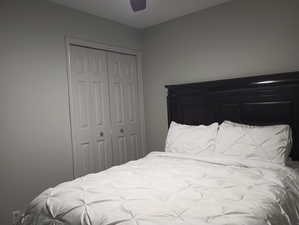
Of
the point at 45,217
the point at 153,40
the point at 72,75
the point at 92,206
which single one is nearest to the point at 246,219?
the point at 92,206

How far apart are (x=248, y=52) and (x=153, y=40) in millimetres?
1382

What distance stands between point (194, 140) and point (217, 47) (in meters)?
1.18

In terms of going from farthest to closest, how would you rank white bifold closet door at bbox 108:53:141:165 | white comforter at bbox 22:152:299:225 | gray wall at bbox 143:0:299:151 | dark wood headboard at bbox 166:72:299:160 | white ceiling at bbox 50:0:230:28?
1. white bifold closet door at bbox 108:53:141:165
2. white ceiling at bbox 50:0:230:28
3. gray wall at bbox 143:0:299:151
4. dark wood headboard at bbox 166:72:299:160
5. white comforter at bbox 22:152:299:225

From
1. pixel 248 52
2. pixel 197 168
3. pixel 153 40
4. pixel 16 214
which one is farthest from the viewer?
pixel 153 40

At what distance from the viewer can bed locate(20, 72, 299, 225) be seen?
1.22 metres

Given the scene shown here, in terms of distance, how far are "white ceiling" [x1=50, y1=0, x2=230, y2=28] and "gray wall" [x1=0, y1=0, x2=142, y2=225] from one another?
19 centimetres

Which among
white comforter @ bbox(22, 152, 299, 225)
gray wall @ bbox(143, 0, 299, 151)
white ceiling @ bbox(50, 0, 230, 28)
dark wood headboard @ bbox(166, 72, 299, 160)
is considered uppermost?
white ceiling @ bbox(50, 0, 230, 28)

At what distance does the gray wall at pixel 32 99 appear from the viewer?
84.6 inches

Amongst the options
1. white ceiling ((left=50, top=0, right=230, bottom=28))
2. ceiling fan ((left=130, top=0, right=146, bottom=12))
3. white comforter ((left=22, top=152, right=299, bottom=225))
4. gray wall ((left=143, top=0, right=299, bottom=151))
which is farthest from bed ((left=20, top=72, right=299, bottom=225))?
ceiling fan ((left=130, top=0, right=146, bottom=12))

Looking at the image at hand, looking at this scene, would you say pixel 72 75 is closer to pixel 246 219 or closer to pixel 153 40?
pixel 153 40

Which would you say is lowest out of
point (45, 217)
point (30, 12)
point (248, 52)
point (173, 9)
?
point (45, 217)

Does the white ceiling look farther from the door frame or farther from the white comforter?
the white comforter

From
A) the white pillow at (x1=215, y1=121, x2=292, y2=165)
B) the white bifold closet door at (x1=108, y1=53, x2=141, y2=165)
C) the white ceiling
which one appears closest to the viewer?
the white pillow at (x1=215, y1=121, x2=292, y2=165)

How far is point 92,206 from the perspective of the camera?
134cm
